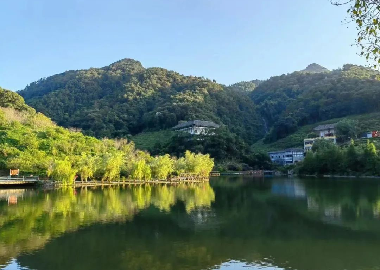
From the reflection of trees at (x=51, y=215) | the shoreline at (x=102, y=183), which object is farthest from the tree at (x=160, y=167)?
the reflection of trees at (x=51, y=215)

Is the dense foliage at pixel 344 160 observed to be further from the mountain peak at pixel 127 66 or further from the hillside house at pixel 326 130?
the mountain peak at pixel 127 66

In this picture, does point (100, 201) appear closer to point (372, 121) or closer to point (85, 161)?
point (85, 161)

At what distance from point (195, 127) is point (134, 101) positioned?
26.0m

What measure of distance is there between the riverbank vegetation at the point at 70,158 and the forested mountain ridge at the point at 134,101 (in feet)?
90.7

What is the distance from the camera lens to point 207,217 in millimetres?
18578

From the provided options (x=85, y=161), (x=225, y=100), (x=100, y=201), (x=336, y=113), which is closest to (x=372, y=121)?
(x=336, y=113)

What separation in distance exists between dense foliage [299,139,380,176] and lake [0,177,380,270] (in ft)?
102

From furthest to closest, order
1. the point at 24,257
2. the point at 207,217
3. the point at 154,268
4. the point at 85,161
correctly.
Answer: the point at 85,161
the point at 207,217
the point at 24,257
the point at 154,268

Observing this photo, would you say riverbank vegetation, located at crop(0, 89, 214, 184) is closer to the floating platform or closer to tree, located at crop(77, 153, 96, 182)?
tree, located at crop(77, 153, 96, 182)

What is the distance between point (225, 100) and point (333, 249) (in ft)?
346

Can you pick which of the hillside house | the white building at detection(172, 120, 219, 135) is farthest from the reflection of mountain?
the hillside house

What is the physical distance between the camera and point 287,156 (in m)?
77.4

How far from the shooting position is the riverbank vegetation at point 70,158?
1489 inches

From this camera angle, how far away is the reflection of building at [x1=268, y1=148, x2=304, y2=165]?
7512 centimetres
